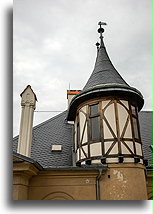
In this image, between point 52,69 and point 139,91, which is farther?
point 139,91

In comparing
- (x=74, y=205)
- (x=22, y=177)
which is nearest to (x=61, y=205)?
(x=74, y=205)

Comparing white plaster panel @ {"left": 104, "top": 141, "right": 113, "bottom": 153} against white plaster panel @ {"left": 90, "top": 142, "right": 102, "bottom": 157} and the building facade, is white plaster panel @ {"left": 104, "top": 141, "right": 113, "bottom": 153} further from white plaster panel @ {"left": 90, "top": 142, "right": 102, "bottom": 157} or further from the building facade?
white plaster panel @ {"left": 90, "top": 142, "right": 102, "bottom": 157}

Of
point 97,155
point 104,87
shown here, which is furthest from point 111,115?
point 97,155

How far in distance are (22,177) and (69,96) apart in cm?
484

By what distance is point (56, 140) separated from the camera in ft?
20.3

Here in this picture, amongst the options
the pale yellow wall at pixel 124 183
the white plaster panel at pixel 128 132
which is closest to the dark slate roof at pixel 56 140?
the pale yellow wall at pixel 124 183

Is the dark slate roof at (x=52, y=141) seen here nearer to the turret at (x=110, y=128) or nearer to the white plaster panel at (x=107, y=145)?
the turret at (x=110, y=128)

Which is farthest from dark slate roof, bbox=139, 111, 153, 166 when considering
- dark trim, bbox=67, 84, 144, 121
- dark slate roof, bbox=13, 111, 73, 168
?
dark slate roof, bbox=13, 111, 73, 168

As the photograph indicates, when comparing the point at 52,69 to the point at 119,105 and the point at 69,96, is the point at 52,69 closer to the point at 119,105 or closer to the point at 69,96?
the point at 119,105

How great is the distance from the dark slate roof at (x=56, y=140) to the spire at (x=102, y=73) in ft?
5.29

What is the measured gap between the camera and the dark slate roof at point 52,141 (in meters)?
5.29

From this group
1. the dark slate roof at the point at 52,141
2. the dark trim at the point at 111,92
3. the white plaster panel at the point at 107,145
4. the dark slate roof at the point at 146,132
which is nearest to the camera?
the white plaster panel at the point at 107,145

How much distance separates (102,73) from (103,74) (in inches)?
2.9

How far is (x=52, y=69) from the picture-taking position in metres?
3.92
